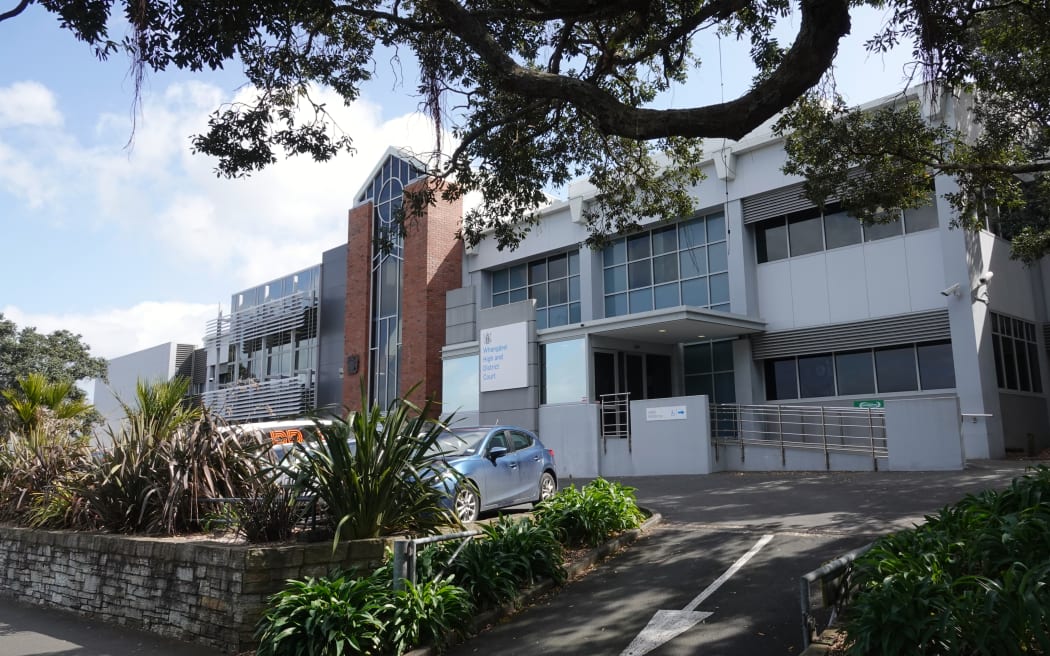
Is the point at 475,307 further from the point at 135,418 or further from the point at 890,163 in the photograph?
the point at 135,418

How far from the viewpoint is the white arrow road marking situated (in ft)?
21.2

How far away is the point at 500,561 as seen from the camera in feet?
26.9

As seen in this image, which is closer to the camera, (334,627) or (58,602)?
(334,627)

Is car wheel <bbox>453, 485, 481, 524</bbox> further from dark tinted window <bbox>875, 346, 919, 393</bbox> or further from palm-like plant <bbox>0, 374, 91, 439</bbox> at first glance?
dark tinted window <bbox>875, 346, 919, 393</bbox>

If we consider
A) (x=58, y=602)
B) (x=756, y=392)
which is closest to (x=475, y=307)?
(x=756, y=392)

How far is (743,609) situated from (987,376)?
50.6ft

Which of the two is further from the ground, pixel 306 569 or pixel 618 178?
pixel 618 178

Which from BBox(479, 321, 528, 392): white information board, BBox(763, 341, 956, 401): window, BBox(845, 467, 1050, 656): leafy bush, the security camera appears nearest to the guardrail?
BBox(845, 467, 1050, 656): leafy bush

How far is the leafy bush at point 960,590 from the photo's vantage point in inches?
173

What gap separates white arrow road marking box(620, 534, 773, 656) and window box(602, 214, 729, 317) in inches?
676

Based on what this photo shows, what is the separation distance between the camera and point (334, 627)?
6.61m

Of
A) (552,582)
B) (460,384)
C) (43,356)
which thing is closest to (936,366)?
(460,384)

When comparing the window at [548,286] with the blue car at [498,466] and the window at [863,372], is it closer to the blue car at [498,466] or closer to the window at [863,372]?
the window at [863,372]

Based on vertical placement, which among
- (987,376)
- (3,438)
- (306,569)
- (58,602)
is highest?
(987,376)
